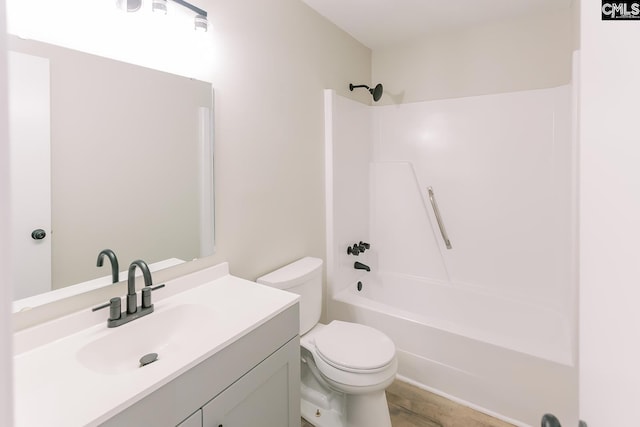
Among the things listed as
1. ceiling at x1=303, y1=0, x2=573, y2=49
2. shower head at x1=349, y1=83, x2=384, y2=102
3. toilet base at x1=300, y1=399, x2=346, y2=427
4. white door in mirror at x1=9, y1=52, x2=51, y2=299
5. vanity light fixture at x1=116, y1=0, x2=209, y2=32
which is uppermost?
ceiling at x1=303, y1=0, x2=573, y2=49

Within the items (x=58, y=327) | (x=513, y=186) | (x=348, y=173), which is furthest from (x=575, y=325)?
(x=58, y=327)

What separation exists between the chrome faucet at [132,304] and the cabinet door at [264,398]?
17.3 inches

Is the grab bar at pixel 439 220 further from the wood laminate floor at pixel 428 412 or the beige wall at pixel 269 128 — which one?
the wood laminate floor at pixel 428 412

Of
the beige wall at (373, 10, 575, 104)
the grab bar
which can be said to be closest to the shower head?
the beige wall at (373, 10, 575, 104)

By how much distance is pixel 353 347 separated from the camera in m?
1.63

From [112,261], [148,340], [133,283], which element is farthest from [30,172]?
[148,340]

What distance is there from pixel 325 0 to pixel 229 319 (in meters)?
1.97

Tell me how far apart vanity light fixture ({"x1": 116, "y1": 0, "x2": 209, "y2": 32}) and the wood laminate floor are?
6.96 ft

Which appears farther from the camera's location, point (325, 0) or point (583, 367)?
point (325, 0)

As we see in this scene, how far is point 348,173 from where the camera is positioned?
2607 millimetres

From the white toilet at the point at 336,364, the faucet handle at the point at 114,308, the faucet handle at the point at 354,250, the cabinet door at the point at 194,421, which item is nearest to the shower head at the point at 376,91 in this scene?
the faucet handle at the point at 354,250

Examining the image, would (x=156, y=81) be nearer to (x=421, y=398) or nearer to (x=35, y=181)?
(x=35, y=181)

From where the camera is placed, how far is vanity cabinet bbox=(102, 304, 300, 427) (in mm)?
836

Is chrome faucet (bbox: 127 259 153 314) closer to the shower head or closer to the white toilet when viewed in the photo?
the white toilet
